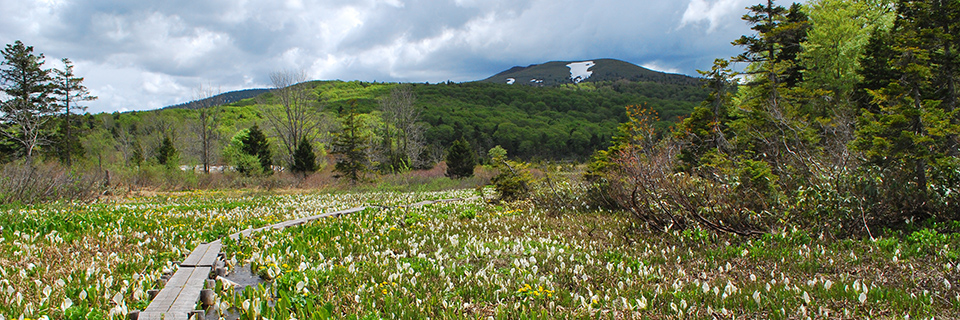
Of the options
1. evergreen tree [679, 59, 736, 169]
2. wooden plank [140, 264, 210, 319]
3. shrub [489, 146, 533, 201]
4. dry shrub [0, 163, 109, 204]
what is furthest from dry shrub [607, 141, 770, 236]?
dry shrub [0, 163, 109, 204]

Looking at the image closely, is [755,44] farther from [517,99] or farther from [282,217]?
[517,99]

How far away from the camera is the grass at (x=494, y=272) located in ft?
12.1

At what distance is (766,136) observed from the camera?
43.9ft

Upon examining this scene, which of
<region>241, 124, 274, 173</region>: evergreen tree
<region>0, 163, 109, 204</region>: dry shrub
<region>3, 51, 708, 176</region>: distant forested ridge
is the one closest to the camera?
<region>0, 163, 109, 204</region>: dry shrub

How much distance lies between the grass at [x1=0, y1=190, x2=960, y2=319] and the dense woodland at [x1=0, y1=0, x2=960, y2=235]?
82 centimetres

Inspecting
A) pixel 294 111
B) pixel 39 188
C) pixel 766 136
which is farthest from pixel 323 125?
pixel 766 136

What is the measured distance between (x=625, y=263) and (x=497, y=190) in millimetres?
8649

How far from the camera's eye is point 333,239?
6.96 m

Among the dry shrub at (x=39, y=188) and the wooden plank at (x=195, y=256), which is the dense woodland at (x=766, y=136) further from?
the dry shrub at (x=39, y=188)

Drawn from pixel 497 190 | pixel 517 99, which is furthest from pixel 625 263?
pixel 517 99

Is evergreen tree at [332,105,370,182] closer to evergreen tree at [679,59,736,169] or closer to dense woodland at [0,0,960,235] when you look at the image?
dense woodland at [0,0,960,235]

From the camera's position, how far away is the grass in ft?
12.1

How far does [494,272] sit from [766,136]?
39.8 ft

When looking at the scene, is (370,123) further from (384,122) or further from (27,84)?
(27,84)
